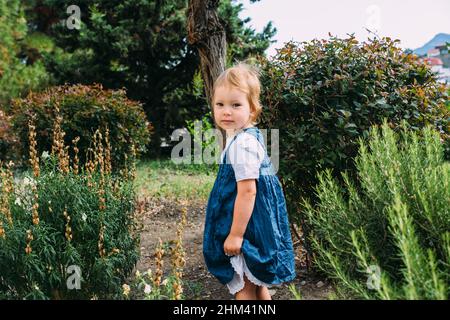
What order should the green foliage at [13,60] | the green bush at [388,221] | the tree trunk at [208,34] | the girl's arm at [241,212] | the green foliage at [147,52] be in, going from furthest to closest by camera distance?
the green foliage at [13,60], the green foliage at [147,52], the tree trunk at [208,34], the girl's arm at [241,212], the green bush at [388,221]

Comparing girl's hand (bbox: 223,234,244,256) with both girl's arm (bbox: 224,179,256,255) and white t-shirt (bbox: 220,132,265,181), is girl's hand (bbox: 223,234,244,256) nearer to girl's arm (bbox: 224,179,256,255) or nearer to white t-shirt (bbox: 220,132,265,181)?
girl's arm (bbox: 224,179,256,255)

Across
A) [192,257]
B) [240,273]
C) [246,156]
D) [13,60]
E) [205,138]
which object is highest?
[13,60]

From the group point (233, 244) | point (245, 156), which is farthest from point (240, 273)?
point (245, 156)

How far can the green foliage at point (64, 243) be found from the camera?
3258mm

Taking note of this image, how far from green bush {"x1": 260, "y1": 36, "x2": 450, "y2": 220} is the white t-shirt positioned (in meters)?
0.84

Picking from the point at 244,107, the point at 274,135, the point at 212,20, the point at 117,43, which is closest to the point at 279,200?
the point at 244,107

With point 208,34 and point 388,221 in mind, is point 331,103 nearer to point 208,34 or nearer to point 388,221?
point 388,221

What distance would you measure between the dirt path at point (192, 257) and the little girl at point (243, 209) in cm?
59

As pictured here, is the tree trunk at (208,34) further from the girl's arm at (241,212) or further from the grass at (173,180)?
the grass at (173,180)

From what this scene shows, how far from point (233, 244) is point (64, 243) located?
51.1 inches

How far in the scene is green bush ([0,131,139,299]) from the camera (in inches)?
128

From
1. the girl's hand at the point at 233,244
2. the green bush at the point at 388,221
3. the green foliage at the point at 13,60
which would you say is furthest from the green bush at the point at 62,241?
the green foliage at the point at 13,60

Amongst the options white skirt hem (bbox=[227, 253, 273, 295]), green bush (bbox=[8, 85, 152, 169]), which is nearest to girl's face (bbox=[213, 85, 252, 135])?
white skirt hem (bbox=[227, 253, 273, 295])

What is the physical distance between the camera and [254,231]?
2.86 metres
